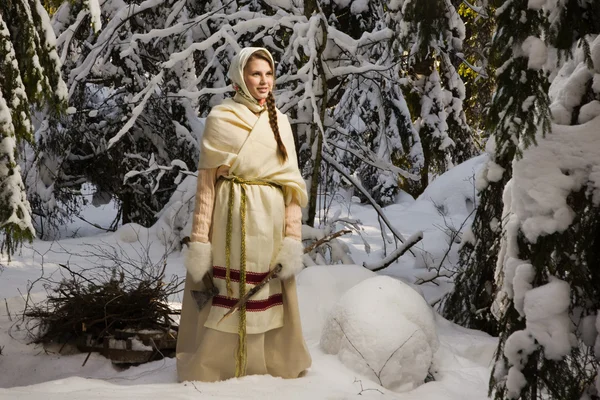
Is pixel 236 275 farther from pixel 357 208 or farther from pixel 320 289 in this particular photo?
pixel 357 208

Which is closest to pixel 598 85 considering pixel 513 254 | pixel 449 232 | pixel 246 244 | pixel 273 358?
pixel 513 254

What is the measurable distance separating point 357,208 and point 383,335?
849 centimetres

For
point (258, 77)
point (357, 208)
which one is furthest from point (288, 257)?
point (357, 208)

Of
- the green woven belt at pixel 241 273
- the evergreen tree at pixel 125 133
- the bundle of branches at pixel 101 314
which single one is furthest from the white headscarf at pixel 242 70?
the evergreen tree at pixel 125 133

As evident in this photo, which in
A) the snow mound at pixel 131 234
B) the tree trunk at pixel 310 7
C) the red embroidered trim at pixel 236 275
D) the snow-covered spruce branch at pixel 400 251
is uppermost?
the tree trunk at pixel 310 7

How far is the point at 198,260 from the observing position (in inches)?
161

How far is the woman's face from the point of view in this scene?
165 inches

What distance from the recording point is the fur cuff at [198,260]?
4082mm

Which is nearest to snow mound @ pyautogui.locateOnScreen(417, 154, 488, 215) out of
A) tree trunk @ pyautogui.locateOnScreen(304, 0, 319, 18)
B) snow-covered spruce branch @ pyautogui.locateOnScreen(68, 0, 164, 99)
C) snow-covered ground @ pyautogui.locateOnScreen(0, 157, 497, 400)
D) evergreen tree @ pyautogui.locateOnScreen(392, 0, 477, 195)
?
evergreen tree @ pyautogui.locateOnScreen(392, 0, 477, 195)

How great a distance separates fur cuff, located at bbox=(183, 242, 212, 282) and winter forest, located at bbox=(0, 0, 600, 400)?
0.63 meters

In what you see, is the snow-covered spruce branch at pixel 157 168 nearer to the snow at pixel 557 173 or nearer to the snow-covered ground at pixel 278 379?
the snow-covered ground at pixel 278 379

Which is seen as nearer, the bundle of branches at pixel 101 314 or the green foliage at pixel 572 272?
the green foliage at pixel 572 272

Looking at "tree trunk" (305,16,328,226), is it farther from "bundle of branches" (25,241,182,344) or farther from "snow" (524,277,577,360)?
"snow" (524,277,577,360)

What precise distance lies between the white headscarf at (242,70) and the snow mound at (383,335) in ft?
4.52
